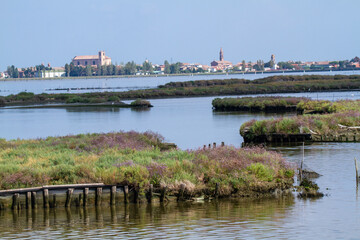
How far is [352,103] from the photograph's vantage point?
58.9m

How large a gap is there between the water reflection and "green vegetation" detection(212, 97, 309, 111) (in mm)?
49128

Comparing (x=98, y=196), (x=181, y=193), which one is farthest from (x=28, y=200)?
(x=181, y=193)

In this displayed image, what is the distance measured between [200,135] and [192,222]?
33244 mm

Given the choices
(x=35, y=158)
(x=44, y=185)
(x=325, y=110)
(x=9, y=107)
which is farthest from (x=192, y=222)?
(x=9, y=107)

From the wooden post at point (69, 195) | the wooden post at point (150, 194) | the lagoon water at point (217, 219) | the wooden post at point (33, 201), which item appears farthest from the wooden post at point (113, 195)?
the wooden post at point (33, 201)

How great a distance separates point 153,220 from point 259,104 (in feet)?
195

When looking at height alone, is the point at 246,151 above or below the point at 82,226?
above

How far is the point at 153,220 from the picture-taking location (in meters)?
21.7

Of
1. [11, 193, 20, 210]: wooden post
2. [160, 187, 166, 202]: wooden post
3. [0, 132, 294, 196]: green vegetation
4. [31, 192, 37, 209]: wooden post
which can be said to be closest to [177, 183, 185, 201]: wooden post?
[0, 132, 294, 196]: green vegetation

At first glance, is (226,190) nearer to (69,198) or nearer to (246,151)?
(246,151)

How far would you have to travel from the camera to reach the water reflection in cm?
1986

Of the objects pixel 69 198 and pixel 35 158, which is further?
pixel 35 158

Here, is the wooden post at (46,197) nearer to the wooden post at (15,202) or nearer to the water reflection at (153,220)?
the water reflection at (153,220)

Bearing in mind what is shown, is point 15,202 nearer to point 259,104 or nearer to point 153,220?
point 153,220
